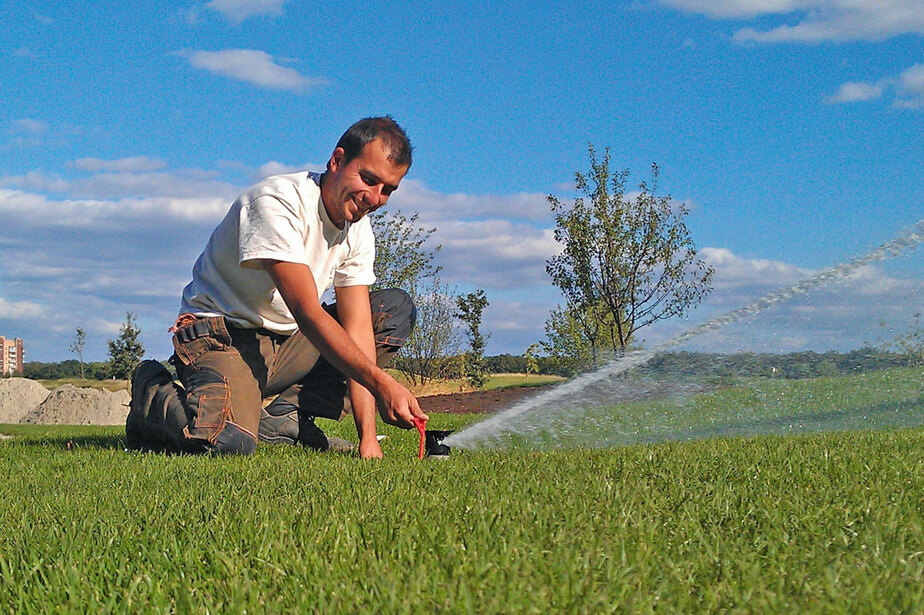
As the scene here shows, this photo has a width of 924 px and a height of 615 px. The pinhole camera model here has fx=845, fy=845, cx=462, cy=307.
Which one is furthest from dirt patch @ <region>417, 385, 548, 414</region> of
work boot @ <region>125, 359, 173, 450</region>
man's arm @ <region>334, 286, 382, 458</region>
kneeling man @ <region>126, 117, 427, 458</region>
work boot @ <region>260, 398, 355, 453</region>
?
man's arm @ <region>334, 286, 382, 458</region>

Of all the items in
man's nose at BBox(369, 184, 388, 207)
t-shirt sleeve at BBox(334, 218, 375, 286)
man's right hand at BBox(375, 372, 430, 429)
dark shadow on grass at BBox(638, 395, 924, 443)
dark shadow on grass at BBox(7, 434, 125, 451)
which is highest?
man's nose at BBox(369, 184, 388, 207)

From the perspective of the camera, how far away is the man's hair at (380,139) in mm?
4488

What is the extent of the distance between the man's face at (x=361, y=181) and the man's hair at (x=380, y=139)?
3cm

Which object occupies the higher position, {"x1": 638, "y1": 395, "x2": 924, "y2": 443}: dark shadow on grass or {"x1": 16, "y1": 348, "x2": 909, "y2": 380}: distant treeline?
{"x1": 16, "y1": 348, "x2": 909, "y2": 380}: distant treeline

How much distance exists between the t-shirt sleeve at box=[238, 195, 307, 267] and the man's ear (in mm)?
330

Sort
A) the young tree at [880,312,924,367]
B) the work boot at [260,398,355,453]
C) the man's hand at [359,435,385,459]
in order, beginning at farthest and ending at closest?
the young tree at [880,312,924,367]
the work boot at [260,398,355,453]
the man's hand at [359,435,385,459]

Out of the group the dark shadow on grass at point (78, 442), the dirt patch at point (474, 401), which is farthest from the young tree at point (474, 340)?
the dark shadow on grass at point (78, 442)

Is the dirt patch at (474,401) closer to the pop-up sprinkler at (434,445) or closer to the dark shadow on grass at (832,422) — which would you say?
the dark shadow on grass at (832,422)

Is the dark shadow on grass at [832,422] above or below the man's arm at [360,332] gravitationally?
below

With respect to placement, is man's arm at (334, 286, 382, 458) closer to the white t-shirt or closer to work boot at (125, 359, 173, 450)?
the white t-shirt

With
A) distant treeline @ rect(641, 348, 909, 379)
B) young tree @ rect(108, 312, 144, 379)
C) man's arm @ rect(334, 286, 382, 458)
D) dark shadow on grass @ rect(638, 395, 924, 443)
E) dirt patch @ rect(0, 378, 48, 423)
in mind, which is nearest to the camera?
man's arm @ rect(334, 286, 382, 458)

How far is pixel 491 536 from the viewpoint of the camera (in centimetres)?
219

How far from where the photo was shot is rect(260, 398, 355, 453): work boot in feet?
18.8

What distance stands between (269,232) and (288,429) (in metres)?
1.77
